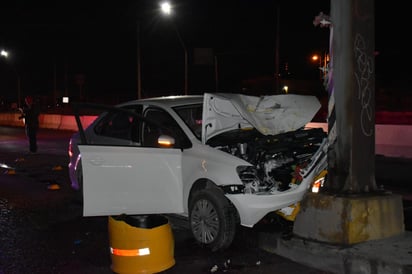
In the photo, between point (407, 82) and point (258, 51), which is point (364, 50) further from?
point (258, 51)

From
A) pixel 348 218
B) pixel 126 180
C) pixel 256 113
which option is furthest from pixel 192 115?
pixel 348 218

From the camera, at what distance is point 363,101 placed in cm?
562

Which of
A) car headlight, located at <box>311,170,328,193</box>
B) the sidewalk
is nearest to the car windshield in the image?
car headlight, located at <box>311,170,328,193</box>

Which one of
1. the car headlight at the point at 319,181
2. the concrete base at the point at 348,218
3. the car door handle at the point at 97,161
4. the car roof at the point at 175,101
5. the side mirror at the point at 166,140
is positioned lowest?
the concrete base at the point at 348,218

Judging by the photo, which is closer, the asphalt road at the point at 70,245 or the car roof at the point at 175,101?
the asphalt road at the point at 70,245

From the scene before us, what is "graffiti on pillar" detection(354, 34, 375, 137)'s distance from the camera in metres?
5.58

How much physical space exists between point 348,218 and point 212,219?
1.46 m

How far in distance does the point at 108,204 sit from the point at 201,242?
44.9 inches

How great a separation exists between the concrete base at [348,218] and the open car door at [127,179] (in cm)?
155

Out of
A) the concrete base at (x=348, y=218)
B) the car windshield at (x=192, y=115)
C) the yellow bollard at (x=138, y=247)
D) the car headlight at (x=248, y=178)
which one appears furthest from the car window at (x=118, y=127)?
the concrete base at (x=348, y=218)

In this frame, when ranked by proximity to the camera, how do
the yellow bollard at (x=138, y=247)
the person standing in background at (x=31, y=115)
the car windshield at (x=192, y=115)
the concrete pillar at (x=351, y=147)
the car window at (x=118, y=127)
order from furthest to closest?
the person standing in background at (x=31, y=115) < the car window at (x=118, y=127) < the car windshield at (x=192, y=115) < the concrete pillar at (x=351, y=147) < the yellow bollard at (x=138, y=247)

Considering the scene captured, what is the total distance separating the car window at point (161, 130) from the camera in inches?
245

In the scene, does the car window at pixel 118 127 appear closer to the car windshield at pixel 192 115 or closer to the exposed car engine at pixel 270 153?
the car windshield at pixel 192 115

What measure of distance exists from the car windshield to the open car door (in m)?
0.91
